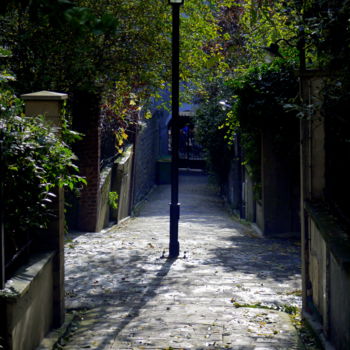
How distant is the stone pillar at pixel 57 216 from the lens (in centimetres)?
635

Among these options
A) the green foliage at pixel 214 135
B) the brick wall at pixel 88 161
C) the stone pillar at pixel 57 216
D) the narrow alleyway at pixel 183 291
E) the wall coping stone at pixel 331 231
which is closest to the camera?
the wall coping stone at pixel 331 231

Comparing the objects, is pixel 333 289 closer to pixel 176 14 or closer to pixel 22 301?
pixel 22 301

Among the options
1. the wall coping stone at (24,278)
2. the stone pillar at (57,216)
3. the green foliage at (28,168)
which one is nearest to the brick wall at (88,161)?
the stone pillar at (57,216)

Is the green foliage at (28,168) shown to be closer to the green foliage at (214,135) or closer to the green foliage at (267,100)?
the green foliage at (267,100)

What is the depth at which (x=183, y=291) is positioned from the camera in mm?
7887

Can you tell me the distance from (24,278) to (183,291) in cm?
316

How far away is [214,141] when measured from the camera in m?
21.4

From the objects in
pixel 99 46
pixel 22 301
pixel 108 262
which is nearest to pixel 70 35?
pixel 99 46

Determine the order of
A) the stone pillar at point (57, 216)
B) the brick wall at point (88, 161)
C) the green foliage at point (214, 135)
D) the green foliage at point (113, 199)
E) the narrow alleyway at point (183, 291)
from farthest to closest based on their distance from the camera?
the green foliage at point (214, 135) → the green foliage at point (113, 199) → the brick wall at point (88, 161) → the stone pillar at point (57, 216) → the narrow alleyway at point (183, 291)

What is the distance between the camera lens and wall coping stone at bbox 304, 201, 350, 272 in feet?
15.4

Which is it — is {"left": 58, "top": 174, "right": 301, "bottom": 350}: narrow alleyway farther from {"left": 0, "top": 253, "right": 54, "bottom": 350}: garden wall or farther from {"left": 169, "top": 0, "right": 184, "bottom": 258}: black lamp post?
{"left": 0, "top": 253, "right": 54, "bottom": 350}: garden wall

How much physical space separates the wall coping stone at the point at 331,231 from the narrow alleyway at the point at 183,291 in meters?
1.18

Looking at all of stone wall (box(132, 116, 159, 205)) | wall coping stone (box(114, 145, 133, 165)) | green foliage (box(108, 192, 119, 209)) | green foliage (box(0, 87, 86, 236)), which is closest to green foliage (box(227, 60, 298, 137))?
green foliage (box(108, 192, 119, 209))

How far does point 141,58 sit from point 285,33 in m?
3.75
